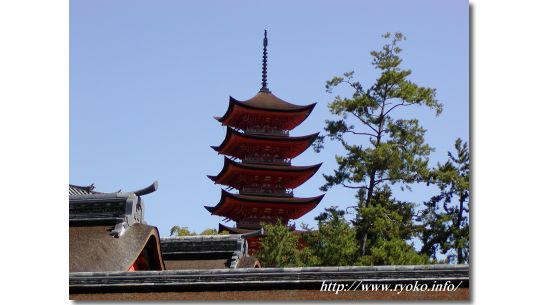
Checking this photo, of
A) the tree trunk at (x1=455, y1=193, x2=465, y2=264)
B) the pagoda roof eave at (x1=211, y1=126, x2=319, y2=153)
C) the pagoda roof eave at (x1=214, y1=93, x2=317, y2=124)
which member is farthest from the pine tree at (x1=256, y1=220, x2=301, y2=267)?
the pagoda roof eave at (x1=214, y1=93, x2=317, y2=124)

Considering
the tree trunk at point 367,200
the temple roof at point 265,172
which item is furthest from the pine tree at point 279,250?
the temple roof at point 265,172

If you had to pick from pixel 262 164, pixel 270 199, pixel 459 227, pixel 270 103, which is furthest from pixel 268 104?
pixel 459 227

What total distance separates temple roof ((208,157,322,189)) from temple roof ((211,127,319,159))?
2.60ft

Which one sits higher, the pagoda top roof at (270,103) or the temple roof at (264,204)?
the pagoda top roof at (270,103)

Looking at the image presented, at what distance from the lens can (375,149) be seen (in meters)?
19.0

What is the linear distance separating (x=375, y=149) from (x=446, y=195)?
1829mm

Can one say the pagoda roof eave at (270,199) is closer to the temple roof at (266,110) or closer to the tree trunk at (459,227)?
the temple roof at (266,110)

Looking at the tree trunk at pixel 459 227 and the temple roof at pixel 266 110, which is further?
the temple roof at pixel 266 110

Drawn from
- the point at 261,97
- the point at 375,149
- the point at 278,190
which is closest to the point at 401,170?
the point at 375,149

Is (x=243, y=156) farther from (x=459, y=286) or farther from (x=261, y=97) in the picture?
(x=459, y=286)

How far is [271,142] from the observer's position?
25.5m

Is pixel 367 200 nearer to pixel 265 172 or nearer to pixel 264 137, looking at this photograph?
pixel 265 172

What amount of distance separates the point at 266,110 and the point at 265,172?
86.0 inches

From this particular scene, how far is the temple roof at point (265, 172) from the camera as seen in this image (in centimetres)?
2441
